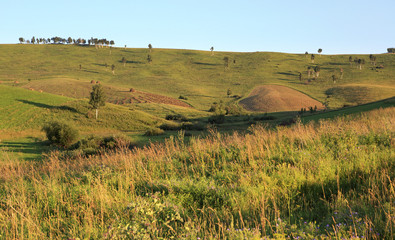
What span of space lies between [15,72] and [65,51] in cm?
5613

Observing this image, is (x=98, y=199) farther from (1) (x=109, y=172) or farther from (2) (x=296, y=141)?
(2) (x=296, y=141)

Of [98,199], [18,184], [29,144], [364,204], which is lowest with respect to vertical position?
[29,144]

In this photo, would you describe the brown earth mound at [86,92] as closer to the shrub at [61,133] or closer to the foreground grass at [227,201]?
the shrub at [61,133]

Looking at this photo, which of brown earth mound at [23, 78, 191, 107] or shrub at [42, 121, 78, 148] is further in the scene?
brown earth mound at [23, 78, 191, 107]

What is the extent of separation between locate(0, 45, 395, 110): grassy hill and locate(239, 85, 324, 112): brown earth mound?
467 cm

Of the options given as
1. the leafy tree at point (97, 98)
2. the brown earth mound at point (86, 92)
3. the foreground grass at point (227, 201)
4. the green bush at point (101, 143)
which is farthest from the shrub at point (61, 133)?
the brown earth mound at point (86, 92)

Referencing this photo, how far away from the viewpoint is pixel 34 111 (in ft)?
166

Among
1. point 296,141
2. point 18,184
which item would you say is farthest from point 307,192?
point 18,184

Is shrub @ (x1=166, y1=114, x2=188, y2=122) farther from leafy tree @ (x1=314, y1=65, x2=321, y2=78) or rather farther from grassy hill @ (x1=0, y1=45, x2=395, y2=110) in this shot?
leafy tree @ (x1=314, y1=65, x2=321, y2=78)

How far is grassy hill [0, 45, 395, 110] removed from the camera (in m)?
99.1


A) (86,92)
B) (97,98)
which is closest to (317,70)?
(86,92)

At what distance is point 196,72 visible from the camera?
142m

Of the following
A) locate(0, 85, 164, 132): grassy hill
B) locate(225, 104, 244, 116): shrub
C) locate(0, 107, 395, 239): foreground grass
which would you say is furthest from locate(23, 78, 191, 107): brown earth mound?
locate(0, 107, 395, 239): foreground grass

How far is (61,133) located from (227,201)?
105ft
